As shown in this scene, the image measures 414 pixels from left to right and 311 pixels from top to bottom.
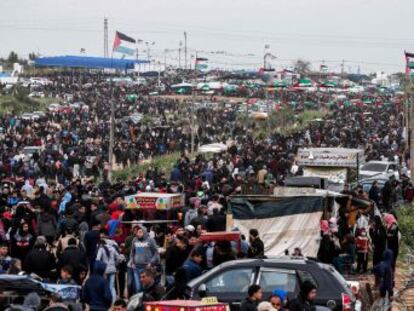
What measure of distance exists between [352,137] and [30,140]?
15.5m

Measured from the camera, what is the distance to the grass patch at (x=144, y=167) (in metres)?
44.1

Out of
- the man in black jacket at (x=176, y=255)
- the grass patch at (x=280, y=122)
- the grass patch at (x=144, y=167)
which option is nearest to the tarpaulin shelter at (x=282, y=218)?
the man in black jacket at (x=176, y=255)

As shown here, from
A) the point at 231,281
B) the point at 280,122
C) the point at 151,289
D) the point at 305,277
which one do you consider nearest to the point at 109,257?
the point at 231,281

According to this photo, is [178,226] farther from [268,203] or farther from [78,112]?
[78,112]

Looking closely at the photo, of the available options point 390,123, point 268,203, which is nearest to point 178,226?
point 268,203

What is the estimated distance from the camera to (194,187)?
31.4 metres

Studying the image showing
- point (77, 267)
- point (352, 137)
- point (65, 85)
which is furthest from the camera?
point (65, 85)

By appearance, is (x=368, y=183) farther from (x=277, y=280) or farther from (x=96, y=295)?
(x=96, y=295)

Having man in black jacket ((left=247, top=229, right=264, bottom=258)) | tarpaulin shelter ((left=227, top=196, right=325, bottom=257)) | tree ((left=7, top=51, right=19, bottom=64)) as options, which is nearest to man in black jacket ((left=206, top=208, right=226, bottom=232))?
tarpaulin shelter ((left=227, top=196, right=325, bottom=257))

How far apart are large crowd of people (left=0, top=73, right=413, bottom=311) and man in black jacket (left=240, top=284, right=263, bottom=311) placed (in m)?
0.02

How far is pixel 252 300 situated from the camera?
42.4 ft

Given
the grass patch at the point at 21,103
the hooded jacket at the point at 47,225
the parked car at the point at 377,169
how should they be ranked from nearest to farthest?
the hooded jacket at the point at 47,225 → the parked car at the point at 377,169 → the grass patch at the point at 21,103

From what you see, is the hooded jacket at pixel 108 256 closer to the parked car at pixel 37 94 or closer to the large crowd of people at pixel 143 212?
the large crowd of people at pixel 143 212

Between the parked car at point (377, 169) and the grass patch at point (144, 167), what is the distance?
6939mm
